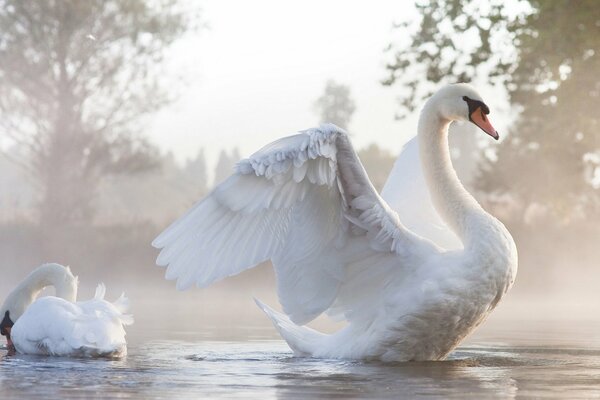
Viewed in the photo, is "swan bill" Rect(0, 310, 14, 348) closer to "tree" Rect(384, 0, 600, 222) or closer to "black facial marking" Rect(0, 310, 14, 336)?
"black facial marking" Rect(0, 310, 14, 336)

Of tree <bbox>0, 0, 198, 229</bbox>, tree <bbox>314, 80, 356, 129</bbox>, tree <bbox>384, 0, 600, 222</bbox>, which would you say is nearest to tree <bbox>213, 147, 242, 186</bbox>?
tree <bbox>314, 80, 356, 129</bbox>

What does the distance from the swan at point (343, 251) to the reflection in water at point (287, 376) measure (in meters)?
0.30

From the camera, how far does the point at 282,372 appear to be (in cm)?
764

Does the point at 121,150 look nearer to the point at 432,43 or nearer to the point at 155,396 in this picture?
the point at 432,43

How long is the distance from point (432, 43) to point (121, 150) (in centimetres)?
1675

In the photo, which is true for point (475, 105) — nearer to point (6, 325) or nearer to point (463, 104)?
point (463, 104)

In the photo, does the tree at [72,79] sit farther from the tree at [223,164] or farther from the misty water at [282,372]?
the tree at [223,164]

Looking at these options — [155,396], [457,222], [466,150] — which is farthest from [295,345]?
[466,150]

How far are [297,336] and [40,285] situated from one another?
3241 mm

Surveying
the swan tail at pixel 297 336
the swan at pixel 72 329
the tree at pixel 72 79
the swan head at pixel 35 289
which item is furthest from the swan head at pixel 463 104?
the tree at pixel 72 79

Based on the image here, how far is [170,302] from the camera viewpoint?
70.3ft

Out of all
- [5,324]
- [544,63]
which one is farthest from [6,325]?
[544,63]

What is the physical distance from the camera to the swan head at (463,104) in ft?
28.8

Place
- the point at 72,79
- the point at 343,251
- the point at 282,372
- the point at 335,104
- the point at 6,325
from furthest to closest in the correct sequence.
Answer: the point at 335,104 < the point at 72,79 < the point at 6,325 < the point at 343,251 < the point at 282,372
